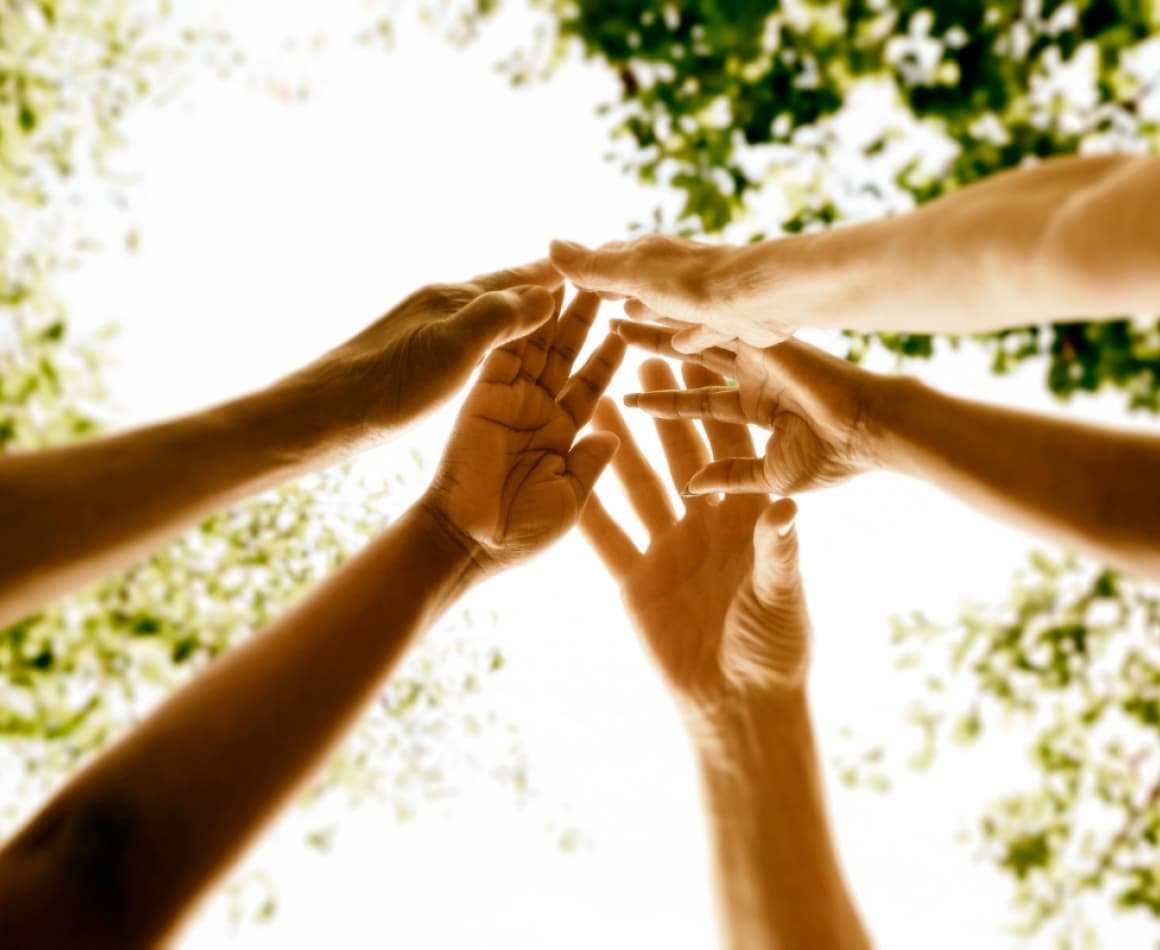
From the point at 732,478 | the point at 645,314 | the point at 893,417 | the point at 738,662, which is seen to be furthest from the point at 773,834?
the point at 645,314

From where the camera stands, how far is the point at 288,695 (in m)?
1.62

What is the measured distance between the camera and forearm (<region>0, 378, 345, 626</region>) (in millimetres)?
1436

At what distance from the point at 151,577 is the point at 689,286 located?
9.11 feet

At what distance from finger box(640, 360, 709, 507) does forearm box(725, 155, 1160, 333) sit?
1066 mm

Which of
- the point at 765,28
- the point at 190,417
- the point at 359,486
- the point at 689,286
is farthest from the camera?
the point at 359,486

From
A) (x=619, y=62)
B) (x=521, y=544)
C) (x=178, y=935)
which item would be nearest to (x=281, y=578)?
(x=521, y=544)

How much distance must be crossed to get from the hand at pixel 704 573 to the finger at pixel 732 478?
10 cm

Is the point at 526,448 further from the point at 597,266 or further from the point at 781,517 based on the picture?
the point at 781,517

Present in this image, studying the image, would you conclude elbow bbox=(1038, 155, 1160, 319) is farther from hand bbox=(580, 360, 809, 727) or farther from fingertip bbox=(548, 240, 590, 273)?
fingertip bbox=(548, 240, 590, 273)

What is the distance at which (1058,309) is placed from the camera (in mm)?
1340

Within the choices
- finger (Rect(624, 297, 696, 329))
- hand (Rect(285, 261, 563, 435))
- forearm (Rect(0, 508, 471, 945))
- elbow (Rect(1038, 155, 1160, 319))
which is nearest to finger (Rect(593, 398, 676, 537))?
finger (Rect(624, 297, 696, 329))

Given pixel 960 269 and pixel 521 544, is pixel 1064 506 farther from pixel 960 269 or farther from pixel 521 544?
pixel 521 544

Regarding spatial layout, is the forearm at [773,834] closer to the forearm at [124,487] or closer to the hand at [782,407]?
the hand at [782,407]

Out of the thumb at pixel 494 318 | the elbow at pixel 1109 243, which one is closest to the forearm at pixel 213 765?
the thumb at pixel 494 318
